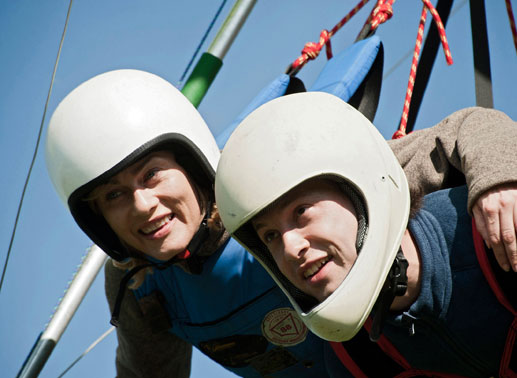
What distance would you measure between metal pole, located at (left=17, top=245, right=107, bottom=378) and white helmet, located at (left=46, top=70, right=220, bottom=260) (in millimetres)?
622

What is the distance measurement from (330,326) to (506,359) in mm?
325

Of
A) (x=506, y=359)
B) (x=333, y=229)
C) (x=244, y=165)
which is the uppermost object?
(x=244, y=165)

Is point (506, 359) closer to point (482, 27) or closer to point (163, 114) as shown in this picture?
point (163, 114)

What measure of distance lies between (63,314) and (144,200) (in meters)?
0.86

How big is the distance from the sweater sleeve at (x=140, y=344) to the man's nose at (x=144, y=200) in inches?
16.7

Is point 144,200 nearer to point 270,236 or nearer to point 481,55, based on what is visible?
point 270,236

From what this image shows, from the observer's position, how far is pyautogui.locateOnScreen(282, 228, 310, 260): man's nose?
1275mm

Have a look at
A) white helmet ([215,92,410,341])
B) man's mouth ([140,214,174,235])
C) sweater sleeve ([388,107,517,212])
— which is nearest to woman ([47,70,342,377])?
man's mouth ([140,214,174,235])

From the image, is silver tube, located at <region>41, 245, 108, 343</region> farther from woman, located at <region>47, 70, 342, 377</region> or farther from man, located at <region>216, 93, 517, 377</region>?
man, located at <region>216, 93, 517, 377</region>

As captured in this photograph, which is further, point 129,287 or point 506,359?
point 129,287

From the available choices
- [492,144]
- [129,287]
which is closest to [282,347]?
[129,287]

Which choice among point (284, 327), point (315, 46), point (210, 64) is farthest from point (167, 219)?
point (315, 46)

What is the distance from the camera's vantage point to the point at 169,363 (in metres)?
2.09

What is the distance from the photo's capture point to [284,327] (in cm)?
172
